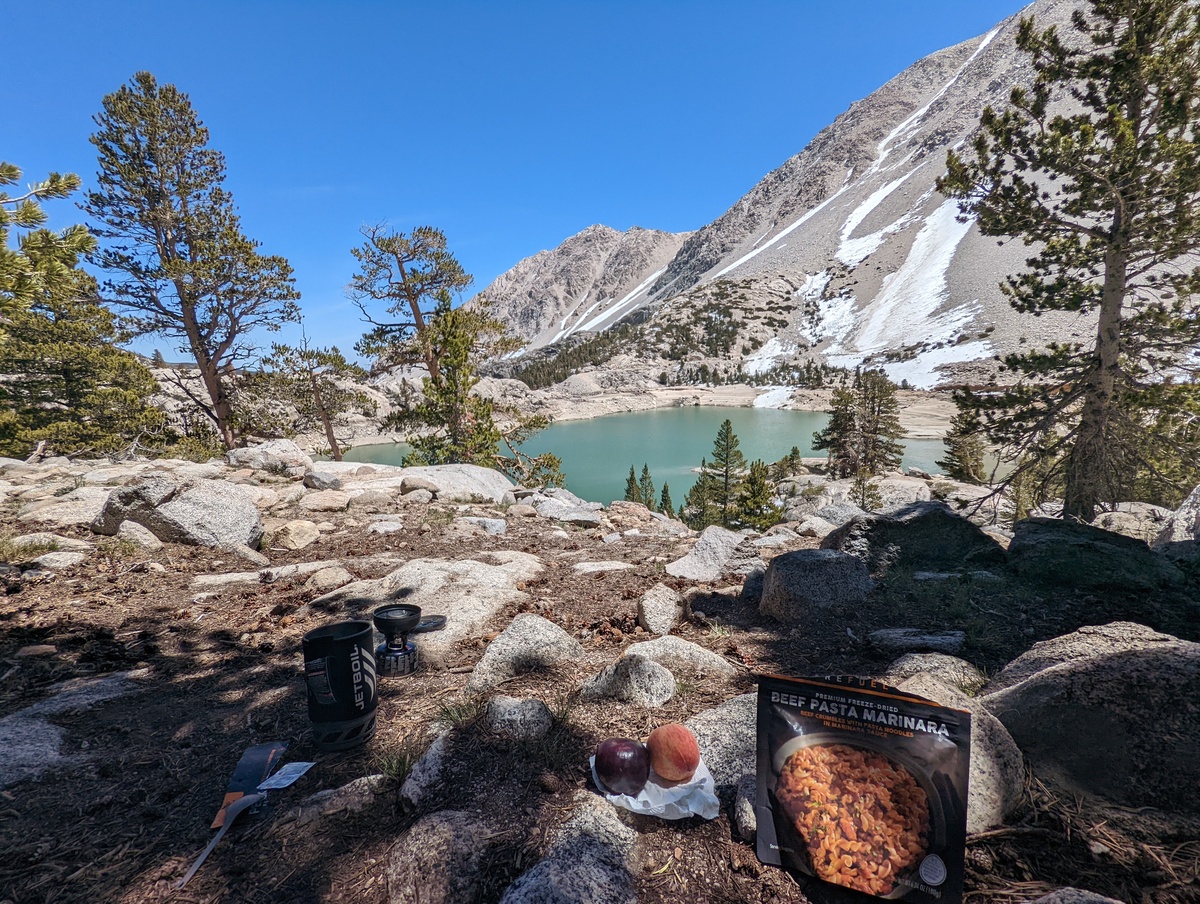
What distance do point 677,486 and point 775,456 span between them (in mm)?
16250

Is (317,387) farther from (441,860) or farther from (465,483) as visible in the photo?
(441,860)

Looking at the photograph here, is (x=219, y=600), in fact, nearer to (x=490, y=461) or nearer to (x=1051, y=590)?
(x=1051, y=590)

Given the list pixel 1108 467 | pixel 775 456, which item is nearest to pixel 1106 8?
pixel 1108 467

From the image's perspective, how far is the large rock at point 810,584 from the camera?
5.11 meters

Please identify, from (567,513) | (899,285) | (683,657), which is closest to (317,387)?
(567,513)

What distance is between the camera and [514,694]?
11.8 ft

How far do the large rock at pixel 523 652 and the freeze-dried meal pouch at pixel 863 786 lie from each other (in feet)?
7.19

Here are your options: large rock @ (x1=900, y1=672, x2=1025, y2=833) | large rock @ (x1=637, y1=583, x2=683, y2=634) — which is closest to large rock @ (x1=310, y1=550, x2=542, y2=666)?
large rock @ (x1=637, y1=583, x2=683, y2=634)

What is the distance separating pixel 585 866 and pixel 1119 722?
2608 millimetres

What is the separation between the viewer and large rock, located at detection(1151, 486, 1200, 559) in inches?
220

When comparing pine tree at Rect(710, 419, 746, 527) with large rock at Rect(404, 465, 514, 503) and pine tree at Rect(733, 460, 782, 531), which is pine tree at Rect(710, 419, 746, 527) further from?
large rock at Rect(404, 465, 514, 503)

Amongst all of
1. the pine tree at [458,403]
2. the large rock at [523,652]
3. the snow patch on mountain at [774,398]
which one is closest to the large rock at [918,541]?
the large rock at [523,652]

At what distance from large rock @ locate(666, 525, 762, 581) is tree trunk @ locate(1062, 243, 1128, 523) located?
24.6 ft

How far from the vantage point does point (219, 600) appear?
5.62m
